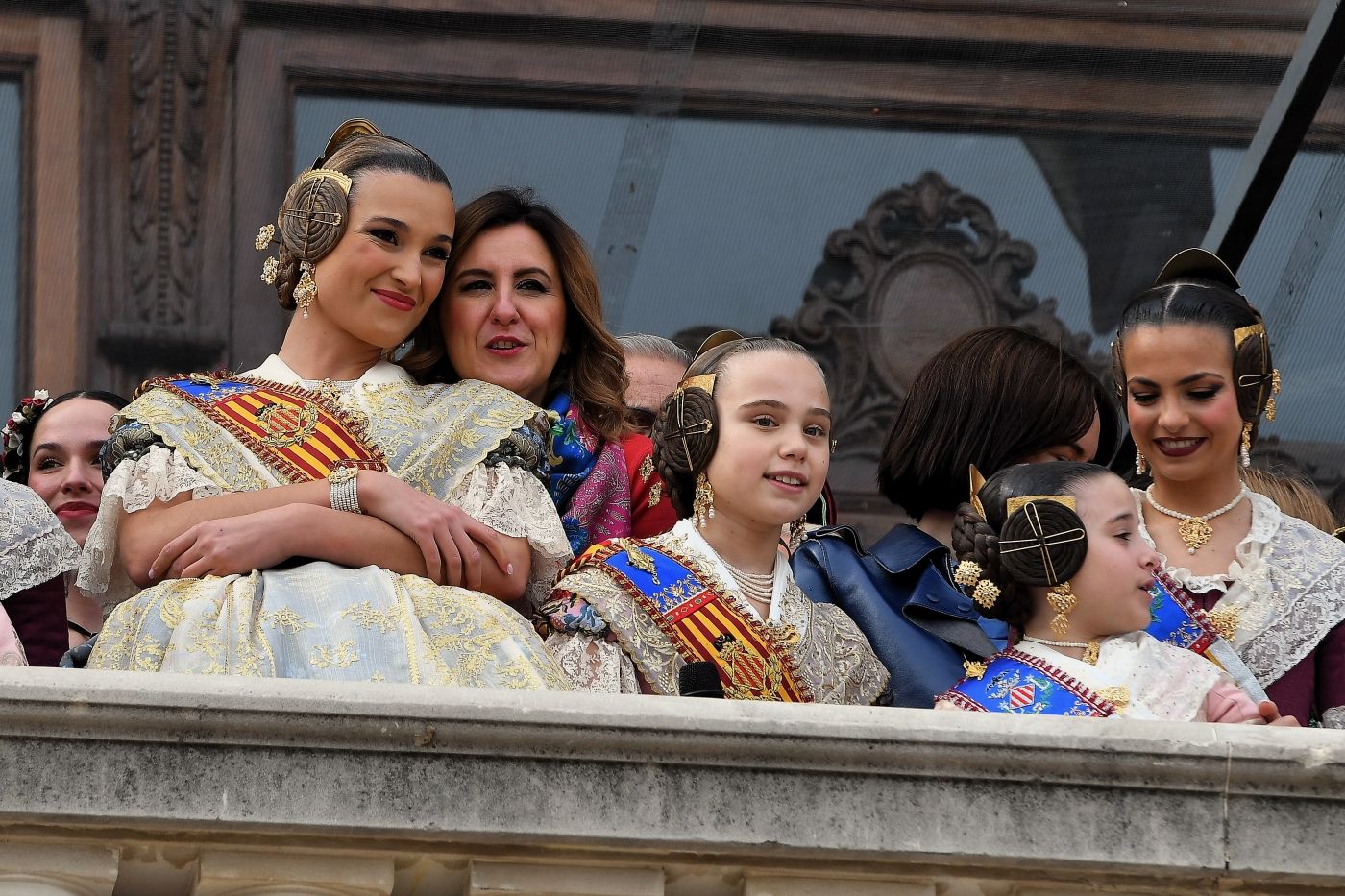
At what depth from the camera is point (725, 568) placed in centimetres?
417

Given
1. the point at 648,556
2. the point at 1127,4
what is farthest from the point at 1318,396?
the point at 648,556

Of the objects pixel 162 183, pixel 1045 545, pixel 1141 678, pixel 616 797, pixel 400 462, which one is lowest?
pixel 616 797

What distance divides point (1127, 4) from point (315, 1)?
2.39m

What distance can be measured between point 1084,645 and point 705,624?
2.10ft

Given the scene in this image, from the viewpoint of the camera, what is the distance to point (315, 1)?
6949 mm

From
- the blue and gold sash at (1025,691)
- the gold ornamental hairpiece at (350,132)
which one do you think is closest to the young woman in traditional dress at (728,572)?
the blue and gold sash at (1025,691)

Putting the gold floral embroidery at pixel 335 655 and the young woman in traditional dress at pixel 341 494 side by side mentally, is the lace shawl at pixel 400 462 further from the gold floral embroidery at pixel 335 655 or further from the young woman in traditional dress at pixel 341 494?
the gold floral embroidery at pixel 335 655

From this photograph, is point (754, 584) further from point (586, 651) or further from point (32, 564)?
point (32, 564)

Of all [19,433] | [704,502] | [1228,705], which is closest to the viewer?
[1228,705]

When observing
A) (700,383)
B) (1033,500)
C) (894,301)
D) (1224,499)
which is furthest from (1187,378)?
(894,301)

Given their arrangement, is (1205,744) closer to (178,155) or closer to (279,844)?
(279,844)

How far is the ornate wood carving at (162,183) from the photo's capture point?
6.74 meters

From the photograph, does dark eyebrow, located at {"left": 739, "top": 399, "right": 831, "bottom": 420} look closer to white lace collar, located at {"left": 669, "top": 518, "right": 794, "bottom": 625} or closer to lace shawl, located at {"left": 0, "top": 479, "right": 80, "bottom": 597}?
white lace collar, located at {"left": 669, "top": 518, "right": 794, "bottom": 625}

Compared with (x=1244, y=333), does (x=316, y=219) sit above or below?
above
